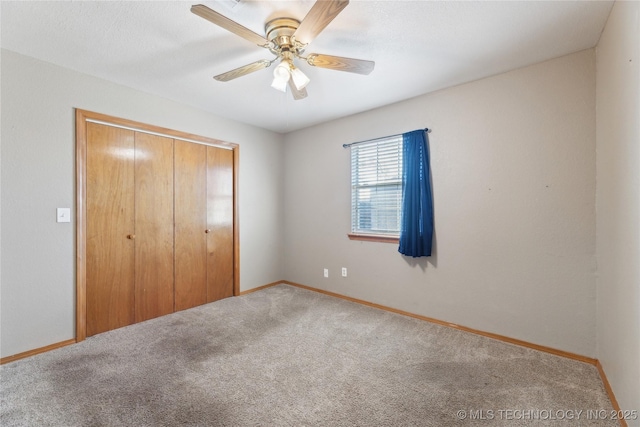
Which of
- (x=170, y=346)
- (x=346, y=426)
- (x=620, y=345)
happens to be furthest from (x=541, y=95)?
(x=170, y=346)

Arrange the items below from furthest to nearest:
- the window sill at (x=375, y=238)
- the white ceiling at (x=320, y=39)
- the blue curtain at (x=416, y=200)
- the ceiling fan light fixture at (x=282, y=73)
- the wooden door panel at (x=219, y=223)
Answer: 1. the wooden door panel at (x=219, y=223)
2. the window sill at (x=375, y=238)
3. the blue curtain at (x=416, y=200)
4. the ceiling fan light fixture at (x=282, y=73)
5. the white ceiling at (x=320, y=39)

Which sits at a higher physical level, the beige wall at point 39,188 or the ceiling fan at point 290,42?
the ceiling fan at point 290,42

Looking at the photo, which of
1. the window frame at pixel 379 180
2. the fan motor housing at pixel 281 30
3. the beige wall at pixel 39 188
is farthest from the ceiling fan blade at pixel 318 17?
the beige wall at pixel 39 188

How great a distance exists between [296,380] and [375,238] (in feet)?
6.16

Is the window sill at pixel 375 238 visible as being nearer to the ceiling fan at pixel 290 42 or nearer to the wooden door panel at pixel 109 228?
the ceiling fan at pixel 290 42

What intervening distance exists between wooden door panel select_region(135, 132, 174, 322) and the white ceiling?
2.15 ft

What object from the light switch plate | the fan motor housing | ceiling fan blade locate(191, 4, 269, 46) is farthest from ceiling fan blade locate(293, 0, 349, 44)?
the light switch plate

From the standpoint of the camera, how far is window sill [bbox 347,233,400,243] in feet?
10.5

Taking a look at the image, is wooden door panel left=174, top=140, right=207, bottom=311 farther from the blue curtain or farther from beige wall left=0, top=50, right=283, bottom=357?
the blue curtain

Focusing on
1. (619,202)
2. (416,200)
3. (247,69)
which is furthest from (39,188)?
(619,202)

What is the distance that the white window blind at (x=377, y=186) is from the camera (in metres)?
3.25

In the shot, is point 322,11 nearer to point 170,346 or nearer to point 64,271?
point 170,346

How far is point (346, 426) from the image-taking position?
151cm

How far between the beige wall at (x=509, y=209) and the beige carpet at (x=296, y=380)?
1.02ft
